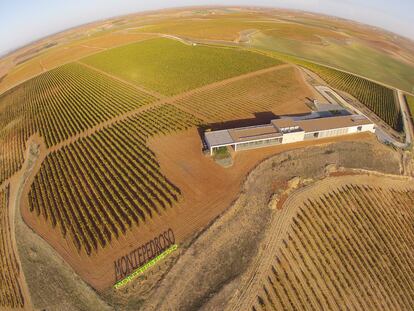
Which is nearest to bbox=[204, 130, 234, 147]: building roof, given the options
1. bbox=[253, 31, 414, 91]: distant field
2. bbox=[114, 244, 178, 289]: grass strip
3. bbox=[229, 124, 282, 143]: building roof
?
bbox=[229, 124, 282, 143]: building roof

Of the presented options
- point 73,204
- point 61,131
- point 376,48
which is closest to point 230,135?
point 73,204

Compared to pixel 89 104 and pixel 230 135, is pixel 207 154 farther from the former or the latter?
pixel 89 104

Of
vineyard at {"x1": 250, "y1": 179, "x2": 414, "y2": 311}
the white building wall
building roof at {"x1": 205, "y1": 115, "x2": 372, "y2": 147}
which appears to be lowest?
vineyard at {"x1": 250, "y1": 179, "x2": 414, "y2": 311}

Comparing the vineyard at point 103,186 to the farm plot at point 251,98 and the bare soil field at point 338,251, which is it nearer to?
the farm plot at point 251,98

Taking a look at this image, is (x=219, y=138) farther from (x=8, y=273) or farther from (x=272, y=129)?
(x=8, y=273)

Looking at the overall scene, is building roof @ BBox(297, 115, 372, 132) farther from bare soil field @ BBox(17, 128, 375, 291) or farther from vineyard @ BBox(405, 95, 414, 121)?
vineyard @ BBox(405, 95, 414, 121)

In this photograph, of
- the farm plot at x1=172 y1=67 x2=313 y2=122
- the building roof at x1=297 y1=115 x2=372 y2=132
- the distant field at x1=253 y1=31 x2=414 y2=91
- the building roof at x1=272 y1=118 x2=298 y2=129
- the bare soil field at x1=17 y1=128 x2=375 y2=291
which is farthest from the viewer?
the distant field at x1=253 y1=31 x2=414 y2=91
